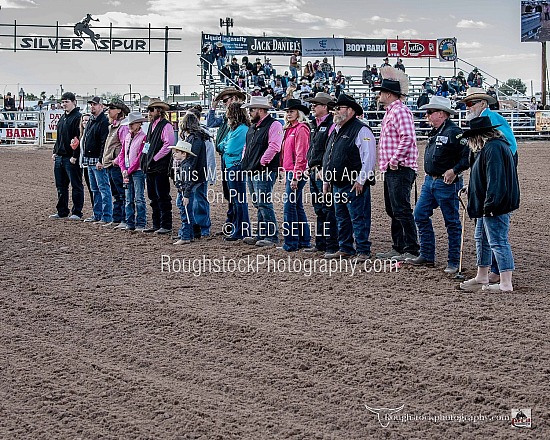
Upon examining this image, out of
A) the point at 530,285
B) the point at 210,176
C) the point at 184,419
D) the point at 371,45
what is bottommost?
the point at 184,419

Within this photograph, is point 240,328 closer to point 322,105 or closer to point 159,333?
point 159,333

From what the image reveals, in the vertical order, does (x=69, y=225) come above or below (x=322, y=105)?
below

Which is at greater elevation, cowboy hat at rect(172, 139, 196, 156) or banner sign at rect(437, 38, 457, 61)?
banner sign at rect(437, 38, 457, 61)

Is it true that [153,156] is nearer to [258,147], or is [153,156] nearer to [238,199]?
[238,199]

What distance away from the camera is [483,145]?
7711 mm

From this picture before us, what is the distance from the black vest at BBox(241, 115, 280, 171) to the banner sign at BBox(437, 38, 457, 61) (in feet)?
115

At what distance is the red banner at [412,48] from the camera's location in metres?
44.2

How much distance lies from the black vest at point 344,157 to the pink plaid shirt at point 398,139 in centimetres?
42

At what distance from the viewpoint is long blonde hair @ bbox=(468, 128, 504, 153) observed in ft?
25.2

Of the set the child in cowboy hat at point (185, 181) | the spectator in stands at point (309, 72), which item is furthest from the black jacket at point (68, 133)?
the spectator in stands at point (309, 72)

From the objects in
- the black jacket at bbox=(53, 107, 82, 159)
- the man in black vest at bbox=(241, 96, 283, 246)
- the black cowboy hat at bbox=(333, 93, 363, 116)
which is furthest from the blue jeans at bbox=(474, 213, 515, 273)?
the black jacket at bbox=(53, 107, 82, 159)

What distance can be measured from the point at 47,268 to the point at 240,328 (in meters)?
3.67

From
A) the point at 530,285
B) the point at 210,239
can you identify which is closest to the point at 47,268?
the point at 210,239

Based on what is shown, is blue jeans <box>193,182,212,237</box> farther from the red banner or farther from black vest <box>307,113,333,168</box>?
the red banner
